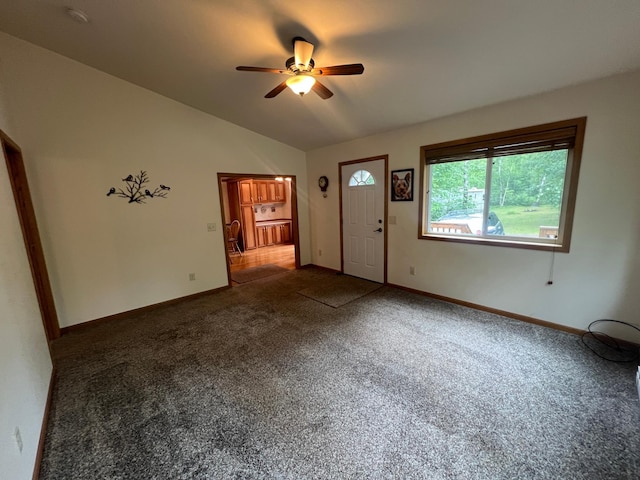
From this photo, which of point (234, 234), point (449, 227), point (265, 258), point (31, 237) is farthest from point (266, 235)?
point (449, 227)

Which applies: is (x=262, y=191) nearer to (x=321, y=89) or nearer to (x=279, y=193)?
(x=279, y=193)

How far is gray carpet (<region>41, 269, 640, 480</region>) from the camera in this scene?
144cm

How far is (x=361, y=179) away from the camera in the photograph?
435cm

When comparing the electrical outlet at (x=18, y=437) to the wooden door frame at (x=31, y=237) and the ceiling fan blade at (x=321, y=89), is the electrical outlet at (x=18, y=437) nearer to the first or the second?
the wooden door frame at (x=31, y=237)

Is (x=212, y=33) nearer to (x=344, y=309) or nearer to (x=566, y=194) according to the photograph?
(x=344, y=309)

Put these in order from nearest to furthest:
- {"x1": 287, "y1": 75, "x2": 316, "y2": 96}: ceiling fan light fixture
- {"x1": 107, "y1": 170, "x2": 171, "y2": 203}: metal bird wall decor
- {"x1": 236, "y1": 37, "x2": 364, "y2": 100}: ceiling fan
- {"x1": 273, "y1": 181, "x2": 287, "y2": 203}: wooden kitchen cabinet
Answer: {"x1": 236, "y1": 37, "x2": 364, "y2": 100}: ceiling fan → {"x1": 287, "y1": 75, "x2": 316, "y2": 96}: ceiling fan light fixture → {"x1": 107, "y1": 170, "x2": 171, "y2": 203}: metal bird wall decor → {"x1": 273, "y1": 181, "x2": 287, "y2": 203}: wooden kitchen cabinet

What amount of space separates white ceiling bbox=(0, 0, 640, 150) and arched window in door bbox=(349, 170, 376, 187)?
1.16m

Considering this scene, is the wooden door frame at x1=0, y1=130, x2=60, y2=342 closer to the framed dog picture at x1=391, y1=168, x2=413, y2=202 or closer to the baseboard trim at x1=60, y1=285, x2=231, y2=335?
the baseboard trim at x1=60, y1=285, x2=231, y2=335

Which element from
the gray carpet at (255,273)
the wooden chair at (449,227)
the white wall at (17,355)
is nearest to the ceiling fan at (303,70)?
the white wall at (17,355)

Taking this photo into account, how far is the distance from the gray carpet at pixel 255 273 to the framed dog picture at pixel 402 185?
2.70 meters

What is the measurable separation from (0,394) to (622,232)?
4.41 m

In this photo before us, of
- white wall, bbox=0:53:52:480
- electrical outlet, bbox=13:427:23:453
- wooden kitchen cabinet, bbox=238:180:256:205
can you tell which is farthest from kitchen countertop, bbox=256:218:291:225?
electrical outlet, bbox=13:427:23:453

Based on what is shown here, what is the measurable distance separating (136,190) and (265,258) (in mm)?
3390

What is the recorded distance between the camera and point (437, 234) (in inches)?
141
